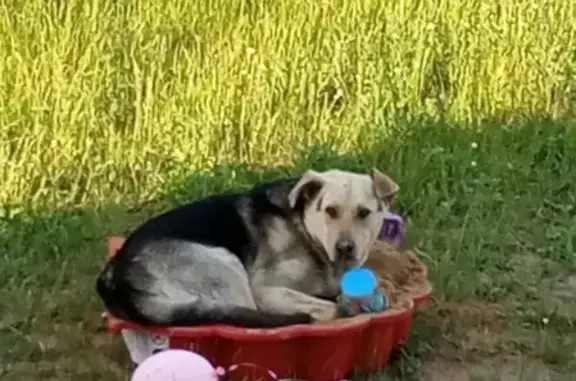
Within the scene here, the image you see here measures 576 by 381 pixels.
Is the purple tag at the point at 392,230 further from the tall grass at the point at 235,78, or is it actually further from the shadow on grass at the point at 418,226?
the tall grass at the point at 235,78

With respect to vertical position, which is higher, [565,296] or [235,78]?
[235,78]

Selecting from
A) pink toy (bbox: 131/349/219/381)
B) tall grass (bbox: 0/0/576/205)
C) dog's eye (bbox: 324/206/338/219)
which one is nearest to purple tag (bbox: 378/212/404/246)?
dog's eye (bbox: 324/206/338/219)

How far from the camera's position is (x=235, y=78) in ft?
21.1

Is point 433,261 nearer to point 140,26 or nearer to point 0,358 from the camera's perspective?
point 0,358

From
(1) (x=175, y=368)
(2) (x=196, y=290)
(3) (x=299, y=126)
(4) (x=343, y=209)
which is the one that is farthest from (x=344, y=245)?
(3) (x=299, y=126)

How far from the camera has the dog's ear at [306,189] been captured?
439cm

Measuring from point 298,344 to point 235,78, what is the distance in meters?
2.71

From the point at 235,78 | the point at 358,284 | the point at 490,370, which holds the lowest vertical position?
the point at 490,370

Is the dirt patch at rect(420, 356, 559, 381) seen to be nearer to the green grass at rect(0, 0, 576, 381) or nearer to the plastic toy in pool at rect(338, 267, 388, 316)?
the green grass at rect(0, 0, 576, 381)

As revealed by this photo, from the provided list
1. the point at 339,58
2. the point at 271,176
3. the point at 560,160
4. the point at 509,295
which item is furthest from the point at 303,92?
the point at 509,295

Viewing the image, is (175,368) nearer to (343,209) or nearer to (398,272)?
(343,209)

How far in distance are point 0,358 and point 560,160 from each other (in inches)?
124

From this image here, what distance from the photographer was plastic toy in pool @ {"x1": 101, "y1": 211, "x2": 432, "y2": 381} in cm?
386

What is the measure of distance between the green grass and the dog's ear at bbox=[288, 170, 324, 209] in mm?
683
